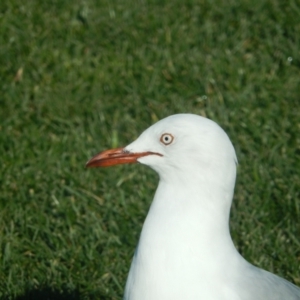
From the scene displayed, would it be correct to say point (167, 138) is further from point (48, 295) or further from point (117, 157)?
point (48, 295)

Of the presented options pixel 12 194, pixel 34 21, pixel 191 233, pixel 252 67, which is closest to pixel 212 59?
pixel 252 67

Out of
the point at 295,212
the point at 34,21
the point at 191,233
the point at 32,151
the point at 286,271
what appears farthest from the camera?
the point at 34,21

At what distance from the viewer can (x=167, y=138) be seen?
12.2 ft

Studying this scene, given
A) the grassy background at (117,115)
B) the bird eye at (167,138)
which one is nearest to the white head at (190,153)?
the bird eye at (167,138)

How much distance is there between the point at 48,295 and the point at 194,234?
133cm

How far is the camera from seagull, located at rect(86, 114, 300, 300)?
11.7 ft

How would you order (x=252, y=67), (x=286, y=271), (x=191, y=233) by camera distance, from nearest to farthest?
(x=191, y=233) → (x=286, y=271) → (x=252, y=67)

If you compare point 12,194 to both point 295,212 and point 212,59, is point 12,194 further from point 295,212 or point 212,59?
point 212,59

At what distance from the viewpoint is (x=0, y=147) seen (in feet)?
19.6

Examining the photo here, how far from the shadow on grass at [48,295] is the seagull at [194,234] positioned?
106 centimetres

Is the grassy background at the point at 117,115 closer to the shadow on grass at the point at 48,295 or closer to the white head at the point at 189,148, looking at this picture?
the shadow on grass at the point at 48,295

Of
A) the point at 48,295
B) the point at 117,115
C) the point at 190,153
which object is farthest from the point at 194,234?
the point at 117,115

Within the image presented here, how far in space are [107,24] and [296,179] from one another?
255cm

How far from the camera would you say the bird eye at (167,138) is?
3719 mm
